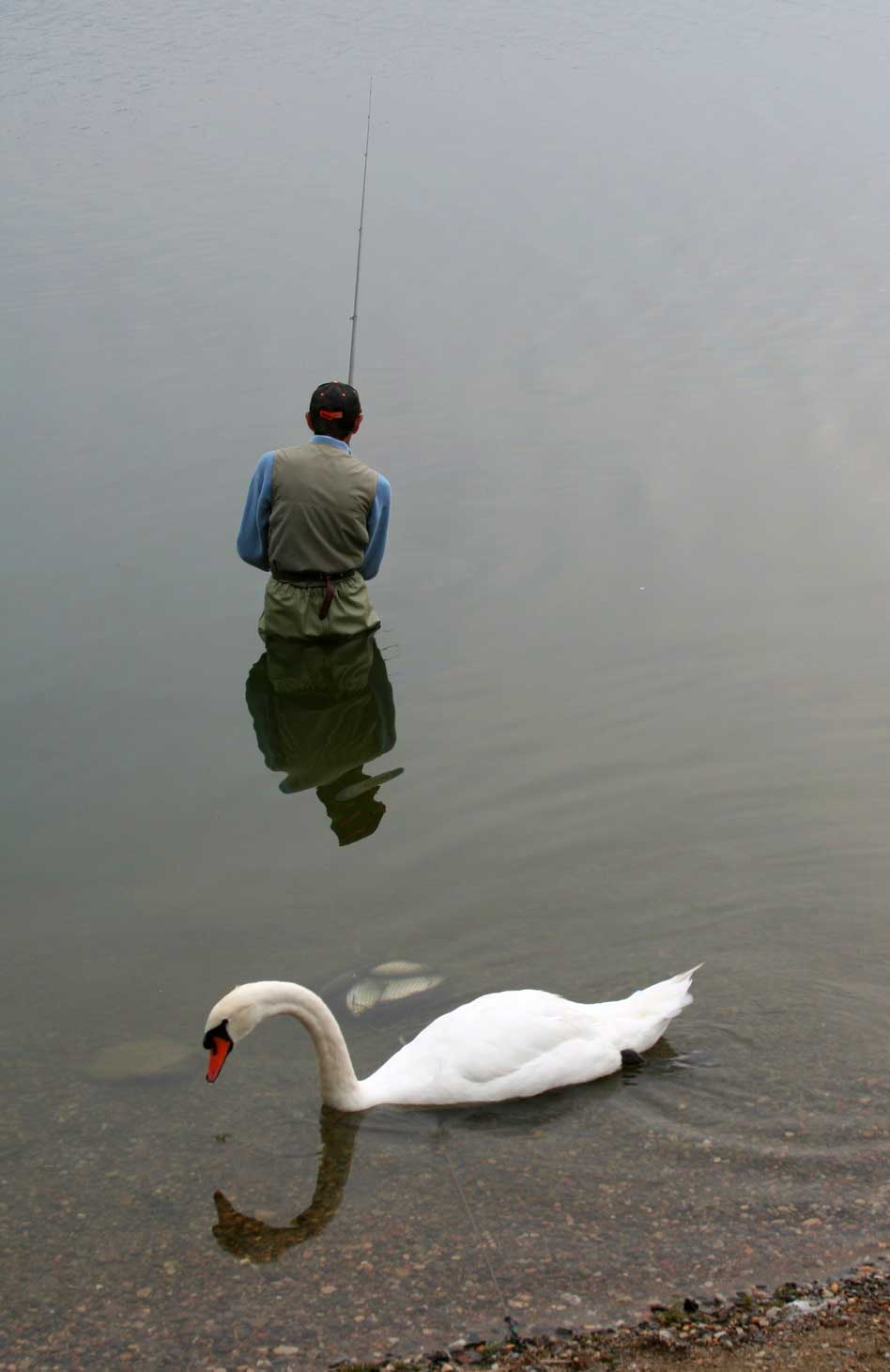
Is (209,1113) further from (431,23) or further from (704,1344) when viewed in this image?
(431,23)

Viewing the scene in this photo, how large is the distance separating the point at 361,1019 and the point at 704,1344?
2.23 metres

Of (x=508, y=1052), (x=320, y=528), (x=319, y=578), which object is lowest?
(x=508, y=1052)

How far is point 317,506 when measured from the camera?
8.98 meters

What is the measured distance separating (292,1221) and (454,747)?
3.81 meters

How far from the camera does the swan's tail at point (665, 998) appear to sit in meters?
5.69

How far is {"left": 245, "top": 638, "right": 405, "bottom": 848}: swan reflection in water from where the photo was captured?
8.16 metres

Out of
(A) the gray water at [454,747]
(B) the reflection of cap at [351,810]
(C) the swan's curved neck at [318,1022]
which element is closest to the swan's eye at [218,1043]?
(C) the swan's curved neck at [318,1022]

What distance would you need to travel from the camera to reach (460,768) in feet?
27.2

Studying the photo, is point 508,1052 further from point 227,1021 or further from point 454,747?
point 454,747

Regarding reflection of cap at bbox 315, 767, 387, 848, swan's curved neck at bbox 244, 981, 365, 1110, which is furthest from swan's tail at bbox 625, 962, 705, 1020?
reflection of cap at bbox 315, 767, 387, 848

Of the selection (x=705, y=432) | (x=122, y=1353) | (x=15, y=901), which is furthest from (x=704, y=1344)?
(x=705, y=432)

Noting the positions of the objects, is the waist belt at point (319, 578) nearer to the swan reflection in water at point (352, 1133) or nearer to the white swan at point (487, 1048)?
the white swan at point (487, 1048)

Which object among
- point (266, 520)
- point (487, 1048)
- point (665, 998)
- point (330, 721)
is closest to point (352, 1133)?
point (487, 1048)

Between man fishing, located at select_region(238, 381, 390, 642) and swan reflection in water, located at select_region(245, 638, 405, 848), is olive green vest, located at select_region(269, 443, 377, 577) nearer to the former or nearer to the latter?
man fishing, located at select_region(238, 381, 390, 642)
